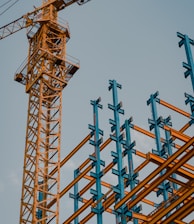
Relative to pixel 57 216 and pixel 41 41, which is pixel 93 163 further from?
pixel 41 41

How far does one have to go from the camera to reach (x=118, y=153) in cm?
2520

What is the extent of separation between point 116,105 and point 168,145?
9.98ft

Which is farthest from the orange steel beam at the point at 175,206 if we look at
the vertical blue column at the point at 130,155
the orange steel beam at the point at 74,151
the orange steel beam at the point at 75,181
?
the orange steel beam at the point at 74,151

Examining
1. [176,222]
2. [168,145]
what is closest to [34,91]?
[168,145]

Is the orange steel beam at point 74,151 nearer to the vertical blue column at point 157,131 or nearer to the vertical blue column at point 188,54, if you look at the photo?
the vertical blue column at point 157,131

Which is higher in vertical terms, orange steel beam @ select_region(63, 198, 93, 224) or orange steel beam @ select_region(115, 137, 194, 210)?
orange steel beam @ select_region(63, 198, 93, 224)

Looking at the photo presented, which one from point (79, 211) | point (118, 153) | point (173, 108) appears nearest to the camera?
point (118, 153)

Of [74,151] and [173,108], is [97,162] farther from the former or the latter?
[173,108]

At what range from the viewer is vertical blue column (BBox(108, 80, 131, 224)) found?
22.7 metres

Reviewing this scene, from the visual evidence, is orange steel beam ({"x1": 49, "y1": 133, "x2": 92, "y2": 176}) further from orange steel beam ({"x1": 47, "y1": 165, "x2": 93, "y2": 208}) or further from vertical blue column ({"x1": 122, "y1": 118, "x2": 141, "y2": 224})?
vertical blue column ({"x1": 122, "y1": 118, "x2": 141, "y2": 224})

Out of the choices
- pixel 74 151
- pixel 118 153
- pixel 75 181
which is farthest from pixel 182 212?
pixel 74 151

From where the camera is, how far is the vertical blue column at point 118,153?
2266 cm

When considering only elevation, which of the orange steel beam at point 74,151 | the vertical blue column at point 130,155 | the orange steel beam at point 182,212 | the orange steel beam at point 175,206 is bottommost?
the orange steel beam at point 182,212

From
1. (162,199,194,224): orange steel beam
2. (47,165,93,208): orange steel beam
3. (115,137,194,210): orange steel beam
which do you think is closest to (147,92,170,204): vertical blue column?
(115,137,194,210): orange steel beam
